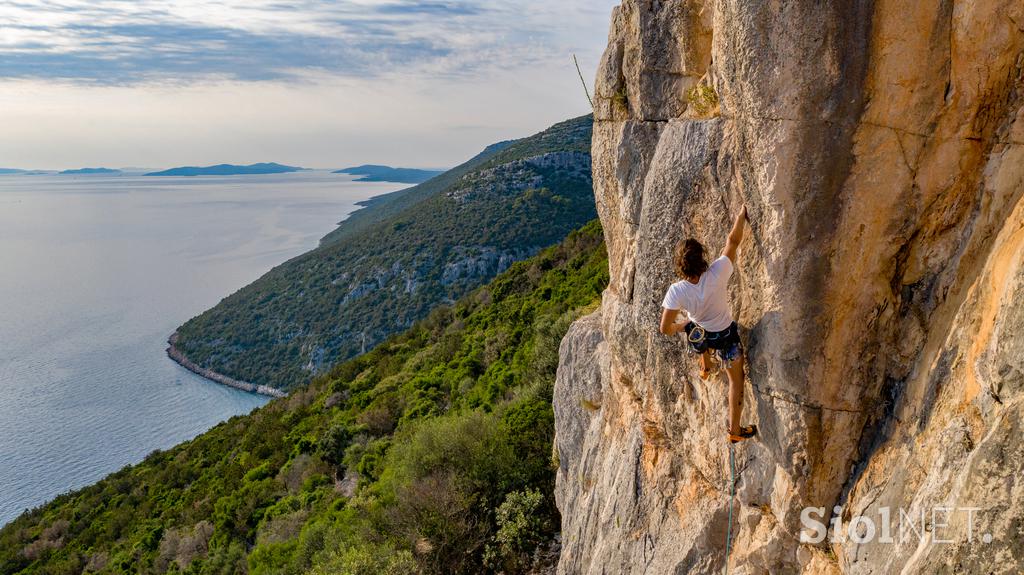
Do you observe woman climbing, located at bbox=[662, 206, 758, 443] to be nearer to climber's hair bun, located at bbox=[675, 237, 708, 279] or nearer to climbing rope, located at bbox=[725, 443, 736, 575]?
climber's hair bun, located at bbox=[675, 237, 708, 279]

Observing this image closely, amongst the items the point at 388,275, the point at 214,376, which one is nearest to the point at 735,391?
the point at 388,275

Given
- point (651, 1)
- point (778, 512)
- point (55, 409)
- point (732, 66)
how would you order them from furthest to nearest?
point (55, 409) → point (651, 1) → point (778, 512) → point (732, 66)

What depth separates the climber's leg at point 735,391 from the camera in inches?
213

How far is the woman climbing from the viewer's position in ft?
17.2

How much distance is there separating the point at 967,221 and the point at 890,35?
1.49 meters

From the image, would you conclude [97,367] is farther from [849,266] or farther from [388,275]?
[849,266]

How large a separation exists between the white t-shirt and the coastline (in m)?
67.0

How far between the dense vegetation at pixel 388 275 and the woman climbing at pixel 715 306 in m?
63.0

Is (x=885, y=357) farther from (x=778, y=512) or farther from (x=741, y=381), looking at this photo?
(x=778, y=512)

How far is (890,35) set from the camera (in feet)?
14.2

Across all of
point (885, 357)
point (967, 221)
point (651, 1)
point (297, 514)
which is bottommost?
point (297, 514)

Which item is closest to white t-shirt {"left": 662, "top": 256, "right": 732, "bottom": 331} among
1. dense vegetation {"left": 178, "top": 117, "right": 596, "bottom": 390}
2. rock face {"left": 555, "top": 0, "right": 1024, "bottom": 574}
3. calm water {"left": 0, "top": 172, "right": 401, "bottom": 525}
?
rock face {"left": 555, "top": 0, "right": 1024, "bottom": 574}

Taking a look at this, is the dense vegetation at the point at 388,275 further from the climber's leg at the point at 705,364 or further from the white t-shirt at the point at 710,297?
the white t-shirt at the point at 710,297

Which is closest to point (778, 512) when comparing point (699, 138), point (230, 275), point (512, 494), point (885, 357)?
point (885, 357)
